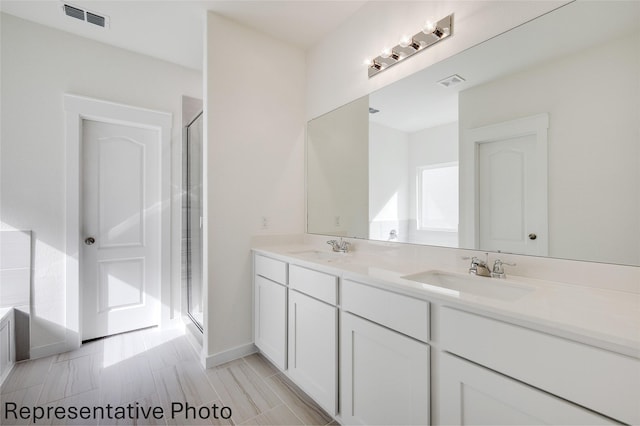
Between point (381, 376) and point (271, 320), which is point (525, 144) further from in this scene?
point (271, 320)

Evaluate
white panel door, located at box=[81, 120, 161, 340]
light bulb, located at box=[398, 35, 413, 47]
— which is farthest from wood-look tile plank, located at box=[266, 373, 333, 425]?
light bulb, located at box=[398, 35, 413, 47]

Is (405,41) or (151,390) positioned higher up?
(405,41)

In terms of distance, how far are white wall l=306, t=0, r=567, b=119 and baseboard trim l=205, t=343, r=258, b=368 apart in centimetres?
213

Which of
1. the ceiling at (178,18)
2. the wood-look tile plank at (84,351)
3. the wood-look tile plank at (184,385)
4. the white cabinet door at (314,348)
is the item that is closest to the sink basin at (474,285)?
the white cabinet door at (314,348)

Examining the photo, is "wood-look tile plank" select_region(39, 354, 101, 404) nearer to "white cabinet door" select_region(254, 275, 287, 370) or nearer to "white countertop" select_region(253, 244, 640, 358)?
"white cabinet door" select_region(254, 275, 287, 370)

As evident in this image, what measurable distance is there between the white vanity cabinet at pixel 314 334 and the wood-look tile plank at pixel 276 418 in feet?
0.50

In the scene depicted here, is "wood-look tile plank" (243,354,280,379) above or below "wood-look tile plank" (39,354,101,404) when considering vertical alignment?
below

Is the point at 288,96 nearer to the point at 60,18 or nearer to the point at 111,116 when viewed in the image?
the point at 111,116

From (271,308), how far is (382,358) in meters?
1.06

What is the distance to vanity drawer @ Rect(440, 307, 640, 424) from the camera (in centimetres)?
72

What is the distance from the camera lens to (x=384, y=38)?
6.55 feet

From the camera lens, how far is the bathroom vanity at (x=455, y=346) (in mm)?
774

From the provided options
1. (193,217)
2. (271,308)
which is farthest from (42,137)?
(271,308)

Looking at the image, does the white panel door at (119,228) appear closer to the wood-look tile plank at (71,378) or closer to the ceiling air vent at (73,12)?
the wood-look tile plank at (71,378)
